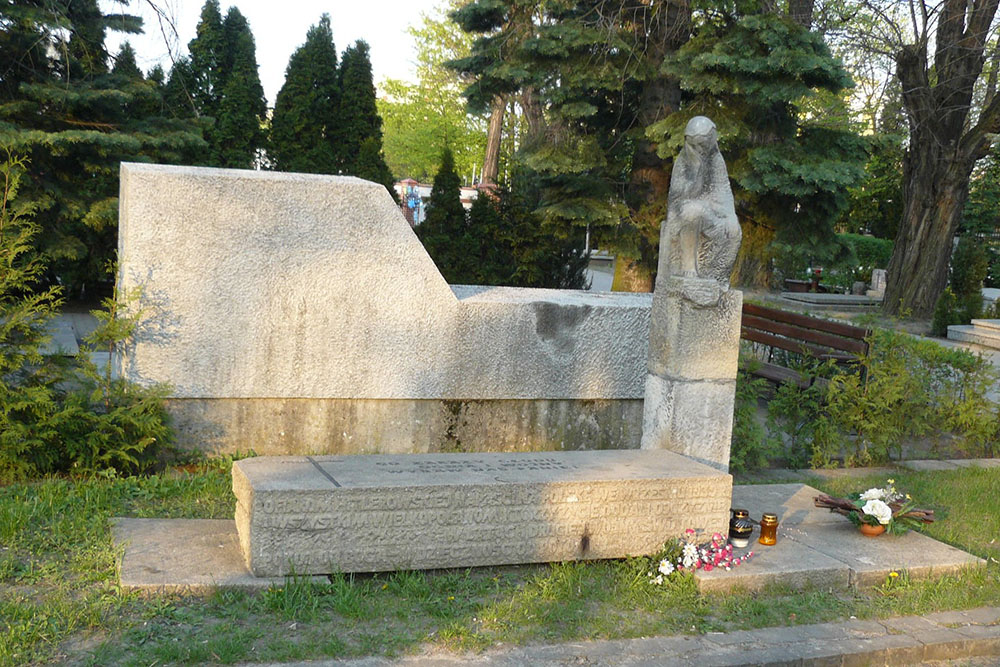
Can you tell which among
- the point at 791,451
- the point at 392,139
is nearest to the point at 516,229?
the point at 791,451

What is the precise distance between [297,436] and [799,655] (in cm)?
334

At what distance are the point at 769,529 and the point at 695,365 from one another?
3.26 feet

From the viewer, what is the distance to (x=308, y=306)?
5.93 meters

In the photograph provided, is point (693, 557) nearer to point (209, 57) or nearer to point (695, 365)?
point (695, 365)

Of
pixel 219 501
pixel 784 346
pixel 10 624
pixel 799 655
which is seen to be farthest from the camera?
pixel 784 346

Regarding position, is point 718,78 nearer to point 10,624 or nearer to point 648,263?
point 648,263

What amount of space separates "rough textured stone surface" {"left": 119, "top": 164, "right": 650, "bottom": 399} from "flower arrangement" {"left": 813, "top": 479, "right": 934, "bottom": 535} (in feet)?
6.27

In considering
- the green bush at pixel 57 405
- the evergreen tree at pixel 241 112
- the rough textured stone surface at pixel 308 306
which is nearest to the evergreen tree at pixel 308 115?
the evergreen tree at pixel 241 112

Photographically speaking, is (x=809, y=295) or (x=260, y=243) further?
(x=809, y=295)

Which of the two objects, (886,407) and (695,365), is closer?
(695,365)

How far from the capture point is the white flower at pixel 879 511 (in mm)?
5367

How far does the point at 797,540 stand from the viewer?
5.30m

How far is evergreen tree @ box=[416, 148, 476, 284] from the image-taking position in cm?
1211

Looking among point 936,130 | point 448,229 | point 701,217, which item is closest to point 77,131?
point 448,229
